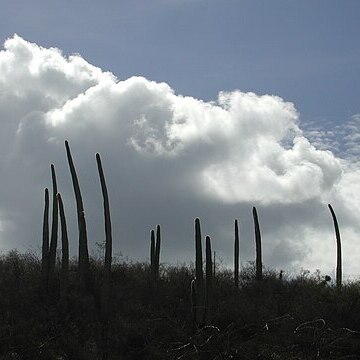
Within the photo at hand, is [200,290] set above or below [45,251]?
below

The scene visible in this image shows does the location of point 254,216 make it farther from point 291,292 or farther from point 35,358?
point 35,358

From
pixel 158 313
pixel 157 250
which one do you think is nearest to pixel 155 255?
pixel 157 250

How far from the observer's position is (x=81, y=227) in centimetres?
2625

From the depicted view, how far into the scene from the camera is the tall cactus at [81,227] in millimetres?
26266

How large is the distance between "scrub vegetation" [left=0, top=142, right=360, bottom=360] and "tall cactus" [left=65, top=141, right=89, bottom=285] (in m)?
0.04

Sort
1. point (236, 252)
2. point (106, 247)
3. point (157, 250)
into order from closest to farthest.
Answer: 1. point (106, 247)
2. point (157, 250)
3. point (236, 252)

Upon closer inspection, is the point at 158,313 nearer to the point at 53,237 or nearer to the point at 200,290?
the point at 200,290

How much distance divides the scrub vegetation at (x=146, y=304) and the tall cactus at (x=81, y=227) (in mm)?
37

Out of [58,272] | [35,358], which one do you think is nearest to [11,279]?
[58,272]

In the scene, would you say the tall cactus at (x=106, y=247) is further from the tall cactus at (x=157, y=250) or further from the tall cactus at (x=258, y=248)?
the tall cactus at (x=258, y=248)

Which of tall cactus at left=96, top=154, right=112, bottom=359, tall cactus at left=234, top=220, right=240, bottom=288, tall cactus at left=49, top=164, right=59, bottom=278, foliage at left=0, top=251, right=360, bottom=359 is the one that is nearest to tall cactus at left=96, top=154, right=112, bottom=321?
tall cactus at left=96, top=154, right=112, bottom=359

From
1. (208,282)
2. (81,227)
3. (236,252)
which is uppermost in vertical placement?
(81,227)

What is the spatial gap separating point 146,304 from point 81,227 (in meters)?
3.73

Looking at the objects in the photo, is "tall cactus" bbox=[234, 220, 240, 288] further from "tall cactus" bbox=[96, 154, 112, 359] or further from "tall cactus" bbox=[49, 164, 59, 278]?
"tall cactus" bbox=[49, 164, 59, 278]
